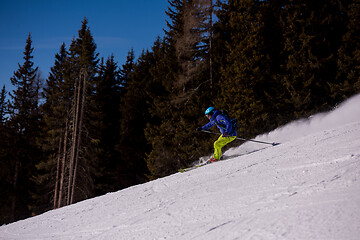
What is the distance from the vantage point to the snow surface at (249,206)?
2.70m

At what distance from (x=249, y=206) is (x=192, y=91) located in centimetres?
1454

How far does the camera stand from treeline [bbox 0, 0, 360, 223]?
1534 cm

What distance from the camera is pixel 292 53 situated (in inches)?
631

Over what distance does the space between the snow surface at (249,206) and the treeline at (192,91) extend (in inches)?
362

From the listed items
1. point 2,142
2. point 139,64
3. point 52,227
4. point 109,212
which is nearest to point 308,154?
point 109,212

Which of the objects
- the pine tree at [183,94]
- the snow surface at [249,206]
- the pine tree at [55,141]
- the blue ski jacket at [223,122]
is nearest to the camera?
the snow surface at [249,206]

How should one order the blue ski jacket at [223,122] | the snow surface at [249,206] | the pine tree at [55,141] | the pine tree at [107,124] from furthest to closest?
the pine tree at [107,124], the pine tree at [55,141], the blue ski jacket at [223,122], the snow surface at [249,206]

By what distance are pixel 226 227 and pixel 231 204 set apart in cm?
77

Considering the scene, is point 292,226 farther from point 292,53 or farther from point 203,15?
point 203,15

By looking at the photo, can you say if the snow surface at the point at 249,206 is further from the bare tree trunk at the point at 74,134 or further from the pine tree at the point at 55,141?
the pine tree at the point at 55,141

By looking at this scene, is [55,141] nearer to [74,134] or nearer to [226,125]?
[74,134]

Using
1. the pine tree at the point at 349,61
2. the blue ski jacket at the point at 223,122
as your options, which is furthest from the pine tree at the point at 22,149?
the pine tree at the point at 349,61

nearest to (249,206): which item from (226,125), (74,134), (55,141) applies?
(226,125)

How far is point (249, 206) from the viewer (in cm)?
351
